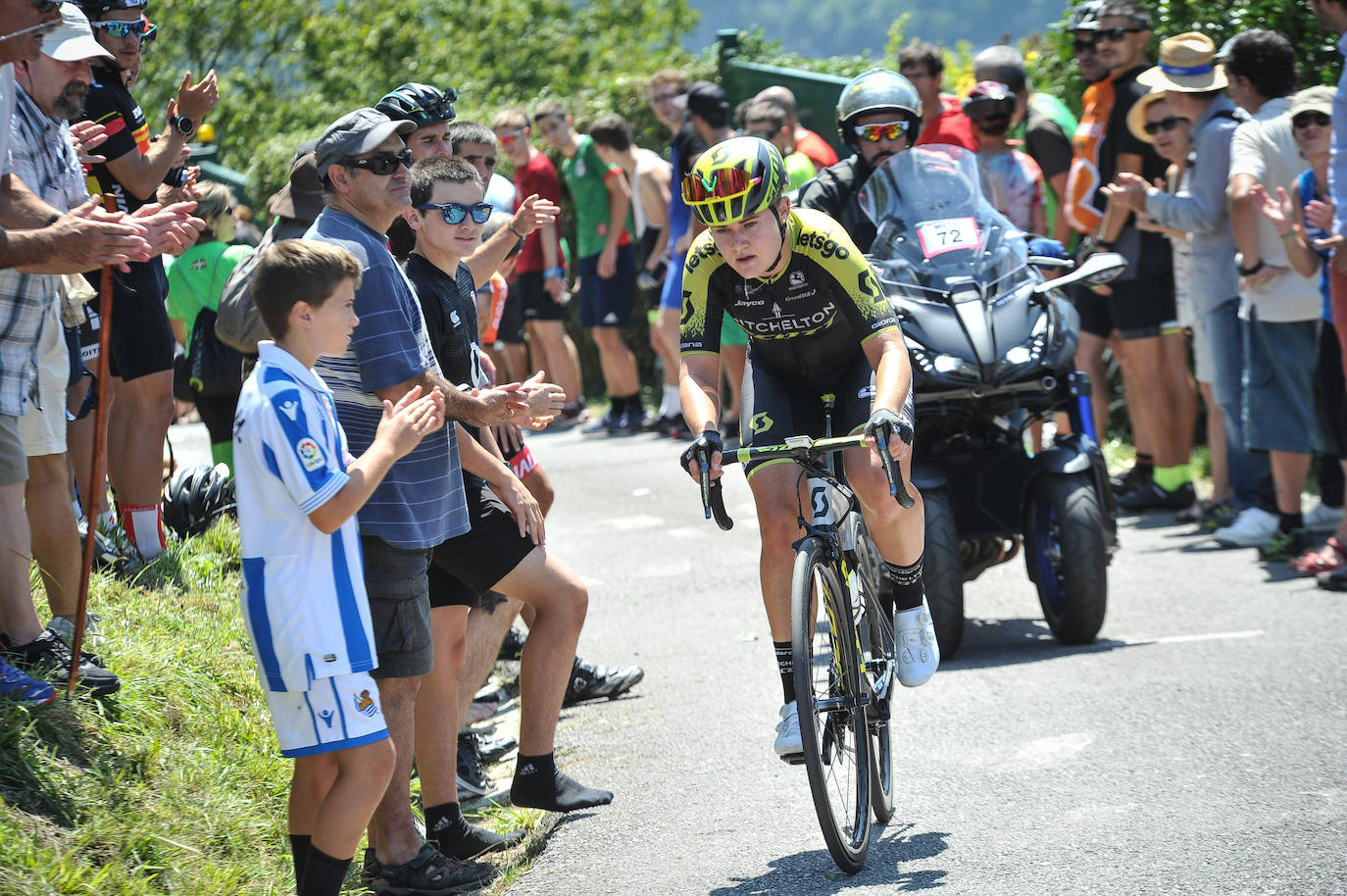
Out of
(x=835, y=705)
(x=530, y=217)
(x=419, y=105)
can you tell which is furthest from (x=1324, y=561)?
(x=419, y=105)

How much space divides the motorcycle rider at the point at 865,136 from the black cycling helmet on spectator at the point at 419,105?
2.04 meters

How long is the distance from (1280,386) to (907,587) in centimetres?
402

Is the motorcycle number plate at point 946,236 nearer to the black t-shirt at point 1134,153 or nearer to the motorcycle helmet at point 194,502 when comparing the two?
the black t-shirt at point 1134,153

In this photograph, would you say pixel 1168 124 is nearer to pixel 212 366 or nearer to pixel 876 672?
pixel 876 672

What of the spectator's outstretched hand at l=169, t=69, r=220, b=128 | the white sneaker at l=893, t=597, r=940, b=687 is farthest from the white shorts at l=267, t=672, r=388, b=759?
the spectator's outstretched hand at l=169, t=69, r=220, b=128

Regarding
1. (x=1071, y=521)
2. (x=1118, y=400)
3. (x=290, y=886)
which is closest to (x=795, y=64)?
(x=1118, y=400)

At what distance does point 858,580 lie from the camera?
5098mm

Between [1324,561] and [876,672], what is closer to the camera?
[876,672]

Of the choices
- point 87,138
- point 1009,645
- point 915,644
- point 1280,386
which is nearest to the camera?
point 915,644

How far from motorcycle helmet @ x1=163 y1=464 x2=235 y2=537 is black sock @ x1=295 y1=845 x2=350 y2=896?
365 cm

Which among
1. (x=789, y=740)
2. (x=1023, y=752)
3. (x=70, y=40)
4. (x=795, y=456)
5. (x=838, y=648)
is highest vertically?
(x=70, y=40)

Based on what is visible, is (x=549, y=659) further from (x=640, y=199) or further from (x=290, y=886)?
(x=640, y=199)

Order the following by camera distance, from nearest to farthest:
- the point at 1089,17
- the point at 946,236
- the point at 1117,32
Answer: the point at 946,236 → the point at 1117,32 → the point at 1089,17

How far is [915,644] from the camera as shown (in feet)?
17.4
